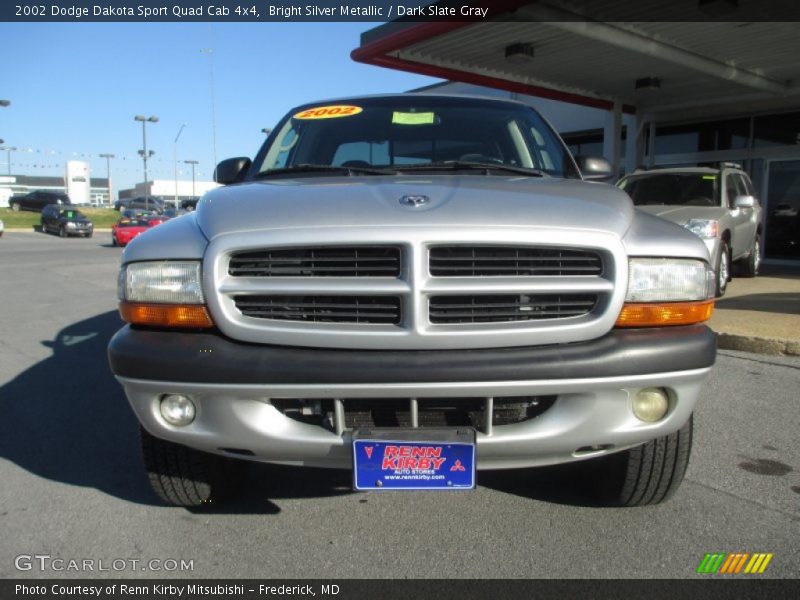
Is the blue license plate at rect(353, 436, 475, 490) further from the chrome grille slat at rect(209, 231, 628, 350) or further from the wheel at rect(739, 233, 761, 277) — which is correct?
the wheel at rect(739, 233, 761, 277)

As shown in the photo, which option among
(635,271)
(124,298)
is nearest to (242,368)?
(124,298)

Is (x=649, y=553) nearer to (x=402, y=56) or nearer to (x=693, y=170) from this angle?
(x=693, y=170)

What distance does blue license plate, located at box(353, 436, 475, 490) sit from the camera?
2186mm

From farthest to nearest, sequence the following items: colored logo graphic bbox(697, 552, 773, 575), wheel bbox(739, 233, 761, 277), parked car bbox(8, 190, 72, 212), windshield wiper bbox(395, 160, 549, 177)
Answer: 1. parked car bbox(8, 190, 72, 212)
2. wheel bbox(739, 233, 761, 277)
3. windshield wiper bbox(395, 160, 549, 177)
4. colored logo graphic bbox(697, 552, 773, 575)

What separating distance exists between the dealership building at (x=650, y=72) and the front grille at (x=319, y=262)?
302 inches

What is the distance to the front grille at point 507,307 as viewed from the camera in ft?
7.39

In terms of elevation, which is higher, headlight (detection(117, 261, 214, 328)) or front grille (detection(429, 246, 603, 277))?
front grille (detection(429, 246, 603, 277))

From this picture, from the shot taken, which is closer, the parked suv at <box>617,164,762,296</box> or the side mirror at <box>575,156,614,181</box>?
the side mirror at <box>575,156,614,181</box>

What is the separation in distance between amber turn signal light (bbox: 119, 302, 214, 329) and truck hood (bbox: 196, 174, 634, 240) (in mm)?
267

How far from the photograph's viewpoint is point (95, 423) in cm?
407

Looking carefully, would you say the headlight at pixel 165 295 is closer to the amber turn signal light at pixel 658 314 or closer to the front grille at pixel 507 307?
the front grille at pixel 507 307

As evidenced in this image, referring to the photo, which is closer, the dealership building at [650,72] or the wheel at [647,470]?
the wheel at [647,470]

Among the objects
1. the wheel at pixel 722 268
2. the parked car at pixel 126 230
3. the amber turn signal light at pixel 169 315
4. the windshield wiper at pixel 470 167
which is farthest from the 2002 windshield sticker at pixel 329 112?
the parked car at pixel 126 230

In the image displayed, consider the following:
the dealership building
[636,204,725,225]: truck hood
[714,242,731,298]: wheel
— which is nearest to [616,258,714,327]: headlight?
[636,204,725,225]: truck hood
